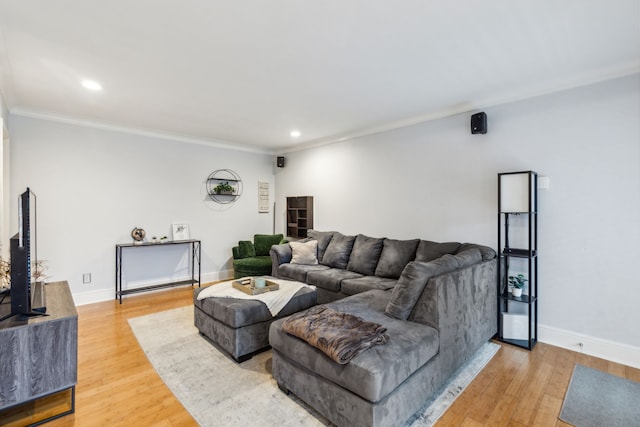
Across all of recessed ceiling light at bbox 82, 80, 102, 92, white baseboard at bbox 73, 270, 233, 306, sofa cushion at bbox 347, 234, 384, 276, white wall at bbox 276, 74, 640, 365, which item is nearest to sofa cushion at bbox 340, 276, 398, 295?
sofa cushion at bbox 347, 234, 384, 276

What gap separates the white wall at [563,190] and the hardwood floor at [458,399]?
497mm

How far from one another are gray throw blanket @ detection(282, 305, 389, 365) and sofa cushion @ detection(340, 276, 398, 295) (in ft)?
4.05

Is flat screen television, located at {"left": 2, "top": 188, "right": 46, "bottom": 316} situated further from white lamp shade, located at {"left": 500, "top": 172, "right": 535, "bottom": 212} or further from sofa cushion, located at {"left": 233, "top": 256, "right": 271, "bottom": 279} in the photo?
white lamp shade, located at {"left": 500, "top": 172, "right": 535, "bottom": 212}

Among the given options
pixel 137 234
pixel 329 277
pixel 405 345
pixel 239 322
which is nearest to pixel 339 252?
pixel 329 277

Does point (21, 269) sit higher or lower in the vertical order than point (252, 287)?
higher

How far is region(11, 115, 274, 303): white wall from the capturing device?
12.6 feet

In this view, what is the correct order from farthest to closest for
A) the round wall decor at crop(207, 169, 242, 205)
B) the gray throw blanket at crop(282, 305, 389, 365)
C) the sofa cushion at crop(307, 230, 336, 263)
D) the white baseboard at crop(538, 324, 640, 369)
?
the round wall decor at crop(207, 169, 242, 205)
the sofa cushion at crop(307, 230, 336, 263)
the white baseboard at crop(538, 324, 640, 369)
the gray throw blanket at crop(282, 305, 389, 365)

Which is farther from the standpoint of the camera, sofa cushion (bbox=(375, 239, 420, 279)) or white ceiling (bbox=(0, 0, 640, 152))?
sofa cushion (bbox=(375, 239, 420, 279))

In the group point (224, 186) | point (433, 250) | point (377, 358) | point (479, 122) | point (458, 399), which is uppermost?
point (479, 122)

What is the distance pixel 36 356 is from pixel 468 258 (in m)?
3.19

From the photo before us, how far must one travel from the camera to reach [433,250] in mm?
3400

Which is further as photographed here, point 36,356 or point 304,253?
point 304,253

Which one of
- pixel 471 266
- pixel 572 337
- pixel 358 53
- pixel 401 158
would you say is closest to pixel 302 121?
pixel 401 158

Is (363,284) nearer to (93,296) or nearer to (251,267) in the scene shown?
(251,267)
